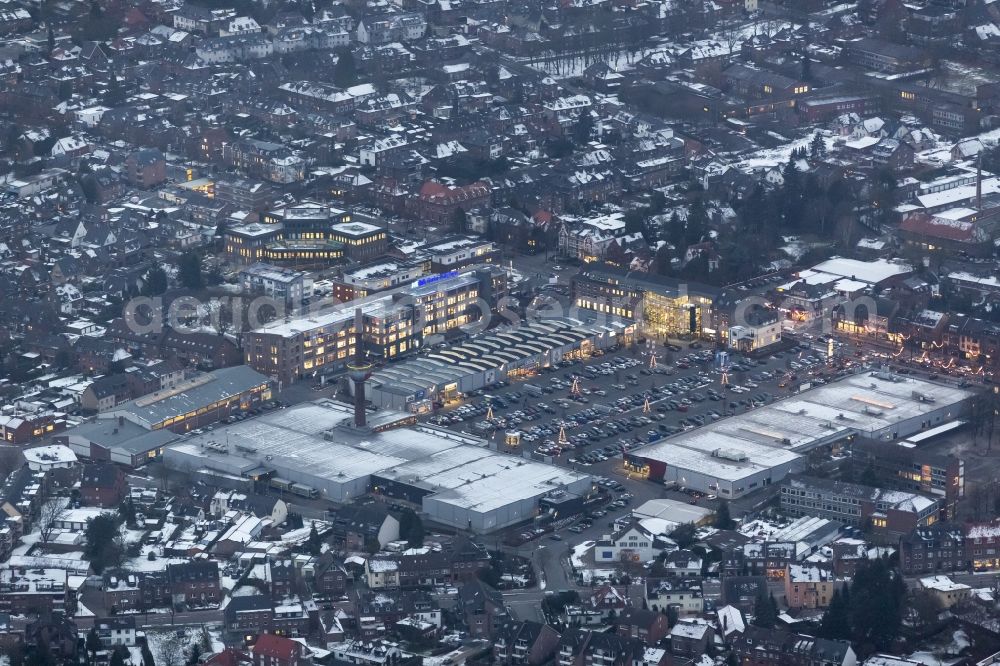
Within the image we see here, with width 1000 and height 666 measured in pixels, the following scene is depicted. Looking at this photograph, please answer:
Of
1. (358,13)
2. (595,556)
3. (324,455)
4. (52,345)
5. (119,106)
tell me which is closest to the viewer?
(595,556)

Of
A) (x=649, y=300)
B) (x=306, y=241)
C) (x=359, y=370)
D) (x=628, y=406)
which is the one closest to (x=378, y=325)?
(x=359, y=370)

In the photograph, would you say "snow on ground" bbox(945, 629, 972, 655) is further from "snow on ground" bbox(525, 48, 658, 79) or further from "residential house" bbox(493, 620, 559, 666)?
"snow on ground" bbox(525, 48, 658, 79)

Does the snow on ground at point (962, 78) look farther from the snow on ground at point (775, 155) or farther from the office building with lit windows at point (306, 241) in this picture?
the office building with lit windows at point (306, 241)

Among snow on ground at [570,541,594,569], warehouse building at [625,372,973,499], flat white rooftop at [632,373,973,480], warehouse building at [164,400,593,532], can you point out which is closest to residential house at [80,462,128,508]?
warehouse building at [164,400,593,532]

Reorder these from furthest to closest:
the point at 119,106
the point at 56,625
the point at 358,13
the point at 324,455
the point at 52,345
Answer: the point at 358,13 < the point at 119,106 < the point at 52,345 < the point at 324,455 < the point at 56,625

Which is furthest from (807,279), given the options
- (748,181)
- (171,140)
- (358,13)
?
(358,13)

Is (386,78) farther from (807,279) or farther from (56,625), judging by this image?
(56,625)

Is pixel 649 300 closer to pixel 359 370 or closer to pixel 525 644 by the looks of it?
pixel 359 370
